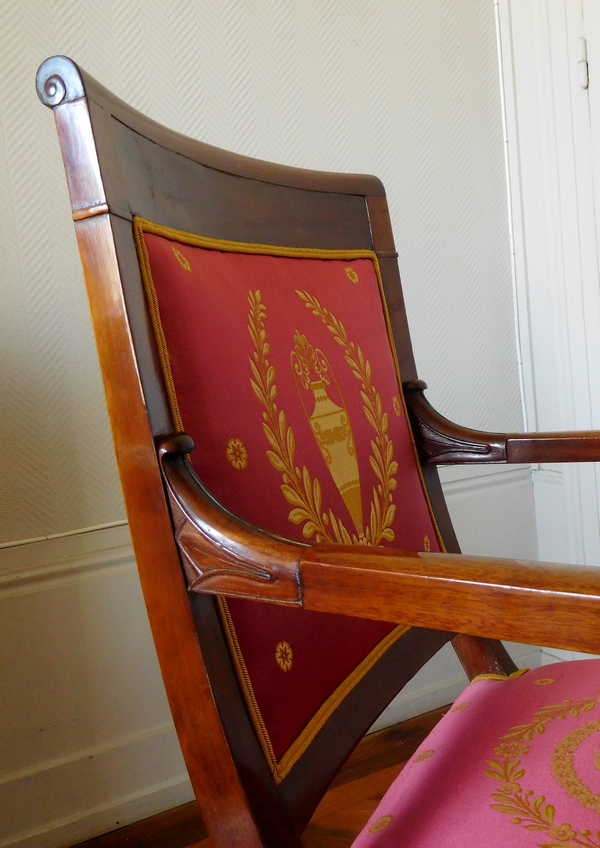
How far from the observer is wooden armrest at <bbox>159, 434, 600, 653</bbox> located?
0.33m

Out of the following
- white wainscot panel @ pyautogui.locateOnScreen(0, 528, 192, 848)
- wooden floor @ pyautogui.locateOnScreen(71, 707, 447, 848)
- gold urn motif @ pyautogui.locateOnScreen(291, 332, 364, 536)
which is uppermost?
gold urn motif @ pyautogui.locateOnScreen(291, 332, 364, 536)

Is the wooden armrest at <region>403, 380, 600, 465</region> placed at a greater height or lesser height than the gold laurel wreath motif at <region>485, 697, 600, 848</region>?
greater

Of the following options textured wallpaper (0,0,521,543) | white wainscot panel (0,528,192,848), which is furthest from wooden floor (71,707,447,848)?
textured wallpaper (0,0,521,543)

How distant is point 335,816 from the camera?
44.0 inches

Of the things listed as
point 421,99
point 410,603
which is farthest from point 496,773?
point 421,99

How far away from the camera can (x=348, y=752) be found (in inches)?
21.0

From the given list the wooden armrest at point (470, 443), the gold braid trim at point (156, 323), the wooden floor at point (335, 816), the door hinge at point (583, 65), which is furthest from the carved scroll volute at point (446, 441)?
the door hinge at point (583, 65)

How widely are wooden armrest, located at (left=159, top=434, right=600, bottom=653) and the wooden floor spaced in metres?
0.82

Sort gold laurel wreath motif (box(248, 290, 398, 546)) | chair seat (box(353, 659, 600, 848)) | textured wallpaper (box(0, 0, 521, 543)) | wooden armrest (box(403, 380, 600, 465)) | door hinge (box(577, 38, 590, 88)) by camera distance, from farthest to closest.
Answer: door hinge (box(577, 38, 590, 88)) < textured wallpaper (box(0, 0, 521, 543)) < wooden armrest (box(403, 380, 600, 465)) < gold laurel wreath motif (box(248, 290, 398, 546)) < chair seat (box(353, 659, 600, 848))

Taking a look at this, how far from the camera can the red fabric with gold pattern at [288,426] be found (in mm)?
487

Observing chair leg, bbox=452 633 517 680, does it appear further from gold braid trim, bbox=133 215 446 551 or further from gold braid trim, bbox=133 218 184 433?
gold braid trim, bbox=133 218 184 433

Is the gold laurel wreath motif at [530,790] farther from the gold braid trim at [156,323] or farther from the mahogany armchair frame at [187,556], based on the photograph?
the gold braid trim at [156,323]

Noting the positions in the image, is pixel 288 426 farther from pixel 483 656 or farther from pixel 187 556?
pixel 483 656

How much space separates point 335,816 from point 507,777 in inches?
29.5
